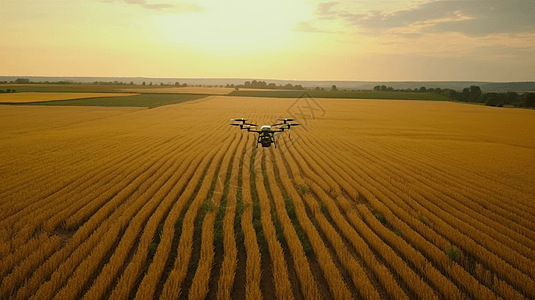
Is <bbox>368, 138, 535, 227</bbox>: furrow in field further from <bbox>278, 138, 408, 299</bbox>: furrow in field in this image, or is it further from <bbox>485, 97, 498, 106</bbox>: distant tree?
<bbox>485, 97, 498, 106</bbox>: distant tree

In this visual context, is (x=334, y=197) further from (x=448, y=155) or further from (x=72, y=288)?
(x=448, y=155)

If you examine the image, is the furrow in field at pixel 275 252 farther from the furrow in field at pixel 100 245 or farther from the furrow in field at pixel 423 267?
the furrow in field at pixel 100 245

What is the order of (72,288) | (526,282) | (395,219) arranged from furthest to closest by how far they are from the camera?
(395,219) → (526,282) → (72,288)

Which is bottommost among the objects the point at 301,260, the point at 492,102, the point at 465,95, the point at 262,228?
the point at 262,228

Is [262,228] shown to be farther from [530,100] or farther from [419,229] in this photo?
[530,100]

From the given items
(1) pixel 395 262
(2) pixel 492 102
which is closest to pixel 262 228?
(1) pixel 395 262

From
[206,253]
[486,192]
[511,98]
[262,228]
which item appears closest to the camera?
[206,253]

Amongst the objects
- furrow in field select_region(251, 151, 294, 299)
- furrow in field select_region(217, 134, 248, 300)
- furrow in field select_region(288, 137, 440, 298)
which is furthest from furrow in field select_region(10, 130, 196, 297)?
furrow in field select_region(288, 137, 440, 298)

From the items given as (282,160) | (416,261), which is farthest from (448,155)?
(416,261)
